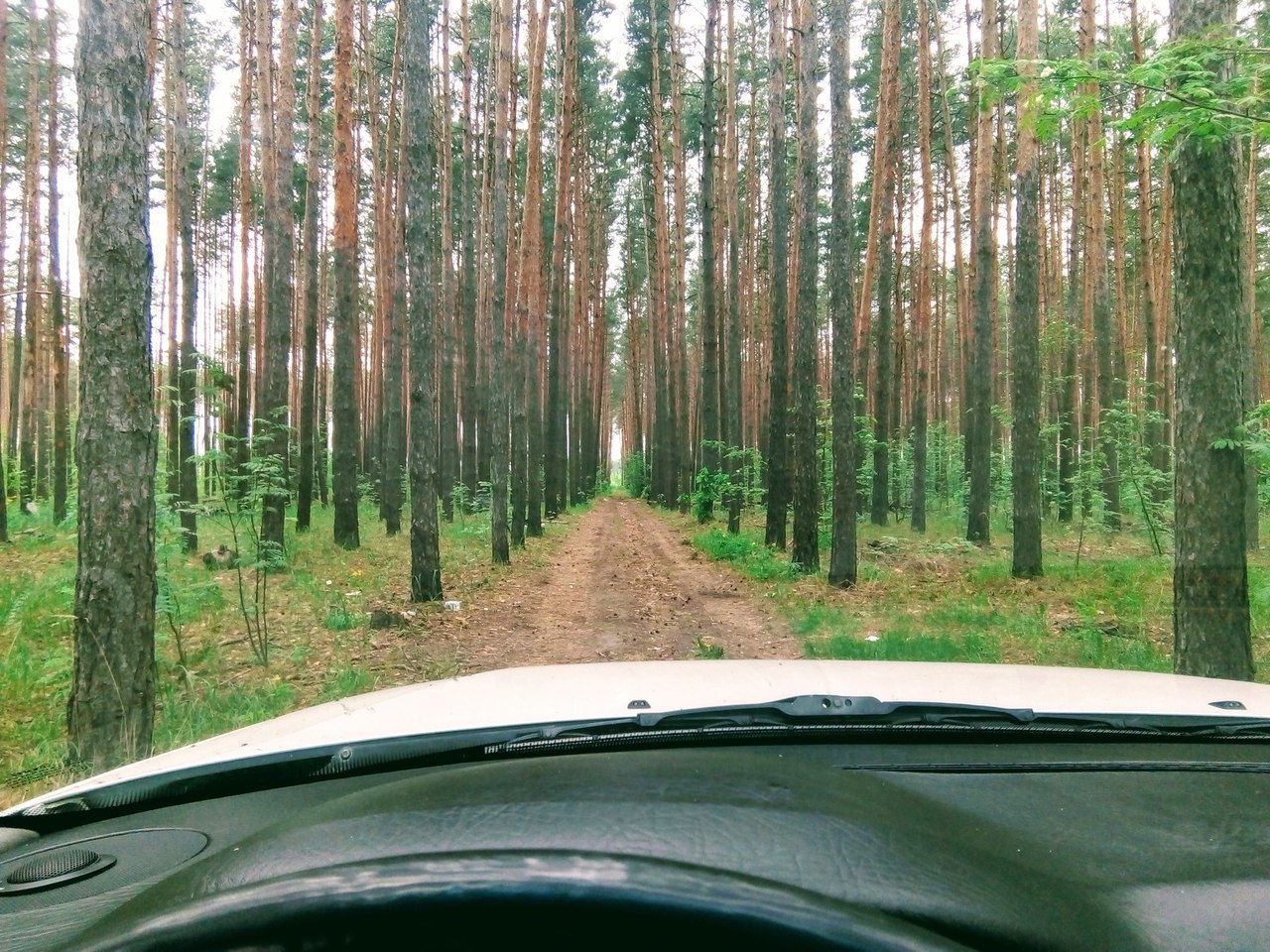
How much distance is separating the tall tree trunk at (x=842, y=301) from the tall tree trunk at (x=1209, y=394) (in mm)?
5851

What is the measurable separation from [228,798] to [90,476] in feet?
10.9

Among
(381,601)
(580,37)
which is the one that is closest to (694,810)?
(381,601)

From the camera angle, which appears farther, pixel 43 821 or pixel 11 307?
pixel 11 307

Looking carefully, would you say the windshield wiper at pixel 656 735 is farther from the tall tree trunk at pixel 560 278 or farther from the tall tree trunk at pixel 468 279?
the tall tree trunk at pixel 468 279

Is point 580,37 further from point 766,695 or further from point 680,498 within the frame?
point 766,695

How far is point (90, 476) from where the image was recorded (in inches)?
173

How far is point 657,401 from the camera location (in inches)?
1185

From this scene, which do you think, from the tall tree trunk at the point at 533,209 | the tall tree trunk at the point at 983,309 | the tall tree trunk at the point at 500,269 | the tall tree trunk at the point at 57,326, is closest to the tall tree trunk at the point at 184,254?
the tall tree trunk at the point at 57,326

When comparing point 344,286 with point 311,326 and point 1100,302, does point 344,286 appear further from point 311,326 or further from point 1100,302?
point 1100,302

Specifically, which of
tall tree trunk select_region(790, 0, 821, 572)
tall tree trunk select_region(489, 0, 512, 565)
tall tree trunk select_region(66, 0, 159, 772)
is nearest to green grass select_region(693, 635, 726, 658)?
tall tree trunk select_region(66, 0, 159, 772)

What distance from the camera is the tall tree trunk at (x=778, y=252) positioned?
14102 mm

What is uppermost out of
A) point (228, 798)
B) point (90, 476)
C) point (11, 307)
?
point (11, 307)

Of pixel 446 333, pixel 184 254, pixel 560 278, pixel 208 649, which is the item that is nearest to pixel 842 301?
→ pixel 208 649

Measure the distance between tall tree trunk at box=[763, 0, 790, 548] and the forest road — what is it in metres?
2.44
